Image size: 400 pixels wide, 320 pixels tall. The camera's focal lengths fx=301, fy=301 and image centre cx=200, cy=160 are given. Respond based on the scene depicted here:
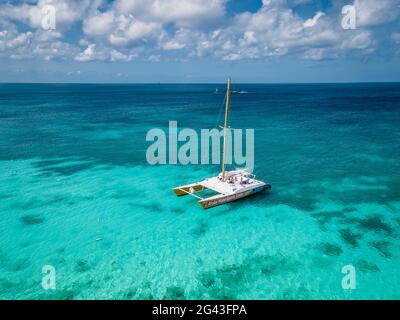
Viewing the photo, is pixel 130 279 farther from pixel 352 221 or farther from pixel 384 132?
pixel 384 132

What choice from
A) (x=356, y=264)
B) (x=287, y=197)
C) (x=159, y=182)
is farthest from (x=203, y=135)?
(x=356, y=264)

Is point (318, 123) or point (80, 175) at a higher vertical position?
point (318, 123)

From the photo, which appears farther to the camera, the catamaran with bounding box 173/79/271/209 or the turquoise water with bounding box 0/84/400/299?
the catamaran with bounding box 173/79/271/209

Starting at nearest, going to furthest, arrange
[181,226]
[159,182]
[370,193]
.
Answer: [181,226], [370,193], [159,182]

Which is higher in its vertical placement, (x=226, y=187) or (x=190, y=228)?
(x=226, y=187)

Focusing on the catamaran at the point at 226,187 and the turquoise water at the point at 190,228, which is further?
the catamaran at the point at 226,187

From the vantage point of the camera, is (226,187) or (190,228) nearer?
(190,228)
